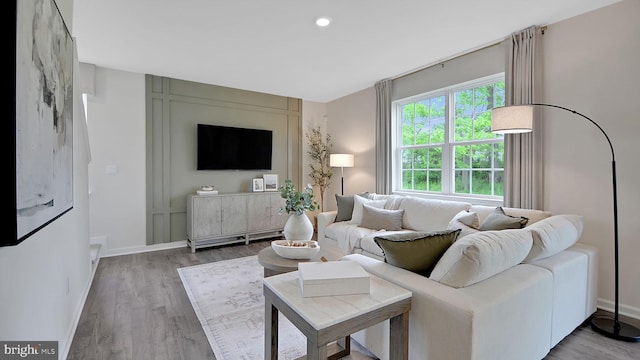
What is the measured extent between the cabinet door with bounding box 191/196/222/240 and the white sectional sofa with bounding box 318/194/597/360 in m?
3.02

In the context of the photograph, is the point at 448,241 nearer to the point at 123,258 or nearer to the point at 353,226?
the point at 353,226

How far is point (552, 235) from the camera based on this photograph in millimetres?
1921

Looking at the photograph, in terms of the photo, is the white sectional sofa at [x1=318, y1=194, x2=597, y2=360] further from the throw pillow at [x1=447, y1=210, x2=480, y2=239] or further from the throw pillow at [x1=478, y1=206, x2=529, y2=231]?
the throw pillow at [x1=447, y1=210, x2=480, y2=239]

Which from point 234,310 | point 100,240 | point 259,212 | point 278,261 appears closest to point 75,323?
→ point 234,310

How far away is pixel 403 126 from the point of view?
14.4ft

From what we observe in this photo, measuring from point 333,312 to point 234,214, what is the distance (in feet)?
11.7

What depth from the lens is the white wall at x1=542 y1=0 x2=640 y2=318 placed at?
234cm

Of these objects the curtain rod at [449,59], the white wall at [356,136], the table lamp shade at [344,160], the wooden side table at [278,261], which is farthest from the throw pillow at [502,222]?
the table lamp shade at [344,160]

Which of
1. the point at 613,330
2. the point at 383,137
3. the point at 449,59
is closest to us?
the point at 613,330

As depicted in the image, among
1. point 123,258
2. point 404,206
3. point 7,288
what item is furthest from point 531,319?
point 123,258

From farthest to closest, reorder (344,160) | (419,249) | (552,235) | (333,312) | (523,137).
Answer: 1. (344,160)
2. (523,137)
3. (552,235)
4. (419,249)
5. (333,312)

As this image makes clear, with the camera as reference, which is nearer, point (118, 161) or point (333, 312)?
point (333, 312)

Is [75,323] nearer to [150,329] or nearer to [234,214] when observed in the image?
[150,329]

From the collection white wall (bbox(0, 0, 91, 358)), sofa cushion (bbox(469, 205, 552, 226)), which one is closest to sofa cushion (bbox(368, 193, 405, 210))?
A: sofa cushion (bbox(469, 205, 552, 226))
